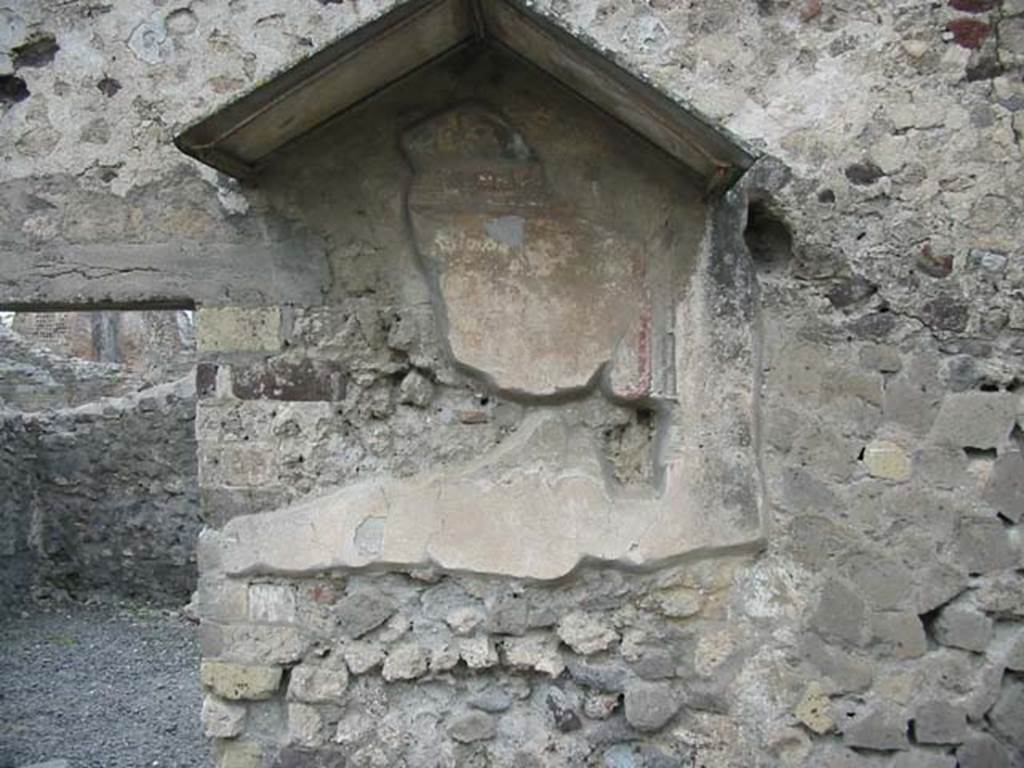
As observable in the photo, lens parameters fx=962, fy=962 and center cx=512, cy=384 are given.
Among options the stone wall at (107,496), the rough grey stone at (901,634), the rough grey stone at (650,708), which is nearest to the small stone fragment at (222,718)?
the rough grey stone at (650,708)

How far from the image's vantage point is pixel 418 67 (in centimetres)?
283

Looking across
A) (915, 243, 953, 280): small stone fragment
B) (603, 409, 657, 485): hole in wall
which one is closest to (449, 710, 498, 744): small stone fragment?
(603, 409, 657, 485): hole in wall

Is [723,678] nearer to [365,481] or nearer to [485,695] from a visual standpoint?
[485,695]

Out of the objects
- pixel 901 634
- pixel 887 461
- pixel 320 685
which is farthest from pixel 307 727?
pixel 887 461

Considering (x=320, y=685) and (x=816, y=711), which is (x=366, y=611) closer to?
(x=320, y=685)

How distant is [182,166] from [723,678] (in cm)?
232

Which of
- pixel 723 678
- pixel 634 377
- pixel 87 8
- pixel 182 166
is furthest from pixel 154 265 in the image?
pixel 723 678

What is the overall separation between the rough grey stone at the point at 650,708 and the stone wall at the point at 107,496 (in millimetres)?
7076

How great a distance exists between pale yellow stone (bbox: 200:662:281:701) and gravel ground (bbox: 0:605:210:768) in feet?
8.52

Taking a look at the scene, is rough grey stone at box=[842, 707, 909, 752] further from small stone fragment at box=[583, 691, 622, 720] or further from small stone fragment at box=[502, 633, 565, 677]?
small stone fragment at box=[502, 633, 565, 677]

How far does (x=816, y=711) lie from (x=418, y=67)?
7.39 ft

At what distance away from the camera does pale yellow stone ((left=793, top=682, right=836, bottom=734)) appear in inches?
113

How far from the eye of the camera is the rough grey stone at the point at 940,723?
9.31 ft

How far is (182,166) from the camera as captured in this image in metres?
3.04
